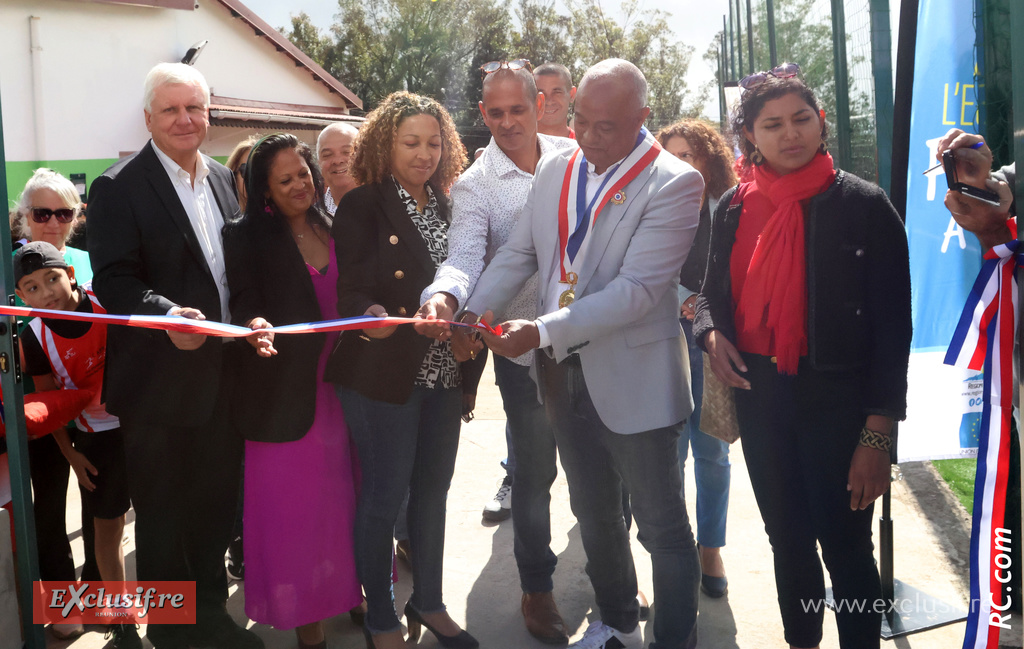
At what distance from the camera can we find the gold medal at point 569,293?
2689 millimetres

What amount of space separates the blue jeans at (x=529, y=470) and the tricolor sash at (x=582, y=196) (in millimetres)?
615

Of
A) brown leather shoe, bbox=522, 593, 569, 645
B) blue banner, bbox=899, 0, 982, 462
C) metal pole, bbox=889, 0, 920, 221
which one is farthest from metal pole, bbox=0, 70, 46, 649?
blue banner, bbox=899, 0, 982, 462

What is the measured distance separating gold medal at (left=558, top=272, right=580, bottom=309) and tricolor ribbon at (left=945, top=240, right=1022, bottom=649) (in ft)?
3.74

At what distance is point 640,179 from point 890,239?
2.51ft

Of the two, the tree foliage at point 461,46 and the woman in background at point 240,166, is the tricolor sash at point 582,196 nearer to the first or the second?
the woman in background at point 240,166

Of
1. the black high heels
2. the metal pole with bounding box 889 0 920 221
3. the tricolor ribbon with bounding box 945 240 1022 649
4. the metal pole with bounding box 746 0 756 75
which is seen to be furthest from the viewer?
the metal pole with bounding box 746 0 756 75

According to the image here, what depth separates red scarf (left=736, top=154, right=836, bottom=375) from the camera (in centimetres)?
→ 244

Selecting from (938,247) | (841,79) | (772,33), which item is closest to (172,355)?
(938,247)

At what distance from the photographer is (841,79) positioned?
3.78 meters

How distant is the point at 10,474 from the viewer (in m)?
2.63

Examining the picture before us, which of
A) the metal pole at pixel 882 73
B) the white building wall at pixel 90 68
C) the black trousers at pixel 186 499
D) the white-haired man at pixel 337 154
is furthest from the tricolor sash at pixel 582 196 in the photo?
the white building wall at pixel 90 68

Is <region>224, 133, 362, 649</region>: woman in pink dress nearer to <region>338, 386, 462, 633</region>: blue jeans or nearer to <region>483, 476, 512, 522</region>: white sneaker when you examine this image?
<region>338, 386, 462, 633</region>: blue jeans

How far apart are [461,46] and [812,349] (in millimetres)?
35928

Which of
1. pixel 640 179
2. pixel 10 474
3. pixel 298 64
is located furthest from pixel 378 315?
pixel 298 64
